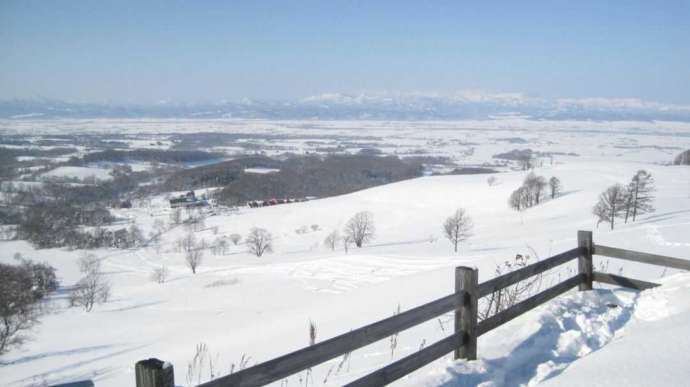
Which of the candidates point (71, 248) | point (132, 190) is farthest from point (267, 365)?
point (132, 190)

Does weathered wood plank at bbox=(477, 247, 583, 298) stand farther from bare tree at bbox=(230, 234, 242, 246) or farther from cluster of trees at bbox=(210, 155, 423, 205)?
cluster of trees at bbox=(210, 155, 423, 205)

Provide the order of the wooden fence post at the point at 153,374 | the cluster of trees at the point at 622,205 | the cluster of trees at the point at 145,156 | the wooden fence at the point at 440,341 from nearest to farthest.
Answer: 1. the wooden fence post at the point at 153,374
2. the wooden fence at the point at 440,341
3. the cluster of trees at the point at 622,205
4. the cluster of trees at the point at 145,156

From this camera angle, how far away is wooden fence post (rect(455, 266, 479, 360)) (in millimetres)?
4336

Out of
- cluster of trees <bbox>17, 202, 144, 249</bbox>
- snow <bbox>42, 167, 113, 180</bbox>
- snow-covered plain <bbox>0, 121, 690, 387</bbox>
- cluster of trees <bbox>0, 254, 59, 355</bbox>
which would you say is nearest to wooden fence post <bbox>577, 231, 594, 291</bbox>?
snow-covered plain <bbox>0, 121, 690, 387</bbox>

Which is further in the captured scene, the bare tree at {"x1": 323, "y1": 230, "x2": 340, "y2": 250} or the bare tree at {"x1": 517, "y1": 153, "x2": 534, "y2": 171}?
the bare tree at {"x1": 517, "y1": 153, "x2": 534, "y2": 171}

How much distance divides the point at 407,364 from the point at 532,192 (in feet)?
240

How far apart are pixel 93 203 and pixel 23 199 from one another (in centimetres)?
3091

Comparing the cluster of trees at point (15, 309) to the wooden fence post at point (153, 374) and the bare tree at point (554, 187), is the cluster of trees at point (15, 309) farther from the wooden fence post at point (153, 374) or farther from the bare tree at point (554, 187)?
the bare tree at point (554, 187)

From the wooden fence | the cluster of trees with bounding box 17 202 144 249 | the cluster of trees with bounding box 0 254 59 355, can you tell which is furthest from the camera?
the cluster of trees with bounding box 17 202 144 249

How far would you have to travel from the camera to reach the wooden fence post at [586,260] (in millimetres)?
6488

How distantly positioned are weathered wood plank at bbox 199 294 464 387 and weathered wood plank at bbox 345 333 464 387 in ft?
0.91

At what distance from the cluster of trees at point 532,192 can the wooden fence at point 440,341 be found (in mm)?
65074

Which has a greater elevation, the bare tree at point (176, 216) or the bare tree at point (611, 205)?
the bare tree at point (611, 205)

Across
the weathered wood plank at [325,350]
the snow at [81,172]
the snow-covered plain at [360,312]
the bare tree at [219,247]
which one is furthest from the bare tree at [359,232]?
the snow at [81,172]
